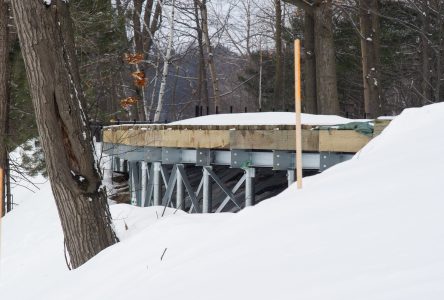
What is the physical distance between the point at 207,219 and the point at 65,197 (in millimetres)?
1659

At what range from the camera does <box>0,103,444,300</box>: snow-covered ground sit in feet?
8.09

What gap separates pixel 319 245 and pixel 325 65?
503 inches

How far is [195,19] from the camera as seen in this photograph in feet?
93.9

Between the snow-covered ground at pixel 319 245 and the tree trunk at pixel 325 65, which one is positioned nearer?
the snow-covered ground at pixel 319 245

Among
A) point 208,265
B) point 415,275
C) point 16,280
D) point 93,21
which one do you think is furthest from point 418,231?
point 93,21

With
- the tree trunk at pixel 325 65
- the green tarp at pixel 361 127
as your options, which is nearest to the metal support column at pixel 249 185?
the green tarp at pixel 361 127

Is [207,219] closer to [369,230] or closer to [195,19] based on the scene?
[369,230]

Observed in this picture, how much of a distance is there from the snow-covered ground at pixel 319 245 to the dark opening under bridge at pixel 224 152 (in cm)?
171

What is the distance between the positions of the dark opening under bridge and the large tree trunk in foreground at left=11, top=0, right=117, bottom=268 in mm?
1759

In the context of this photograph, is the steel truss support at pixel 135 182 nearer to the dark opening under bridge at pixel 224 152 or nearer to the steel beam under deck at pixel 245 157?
the dark opening under bridge at pixel 224 152

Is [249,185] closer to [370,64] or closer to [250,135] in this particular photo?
[250,135]

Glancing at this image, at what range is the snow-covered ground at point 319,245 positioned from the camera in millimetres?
2465

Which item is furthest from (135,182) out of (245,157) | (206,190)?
(245,157)

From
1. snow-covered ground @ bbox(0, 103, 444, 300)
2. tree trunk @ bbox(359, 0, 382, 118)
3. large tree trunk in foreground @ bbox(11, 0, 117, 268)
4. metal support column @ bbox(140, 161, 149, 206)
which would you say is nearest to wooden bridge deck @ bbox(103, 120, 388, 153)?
metal support column @ bbox(140, 161, 149, 206)
